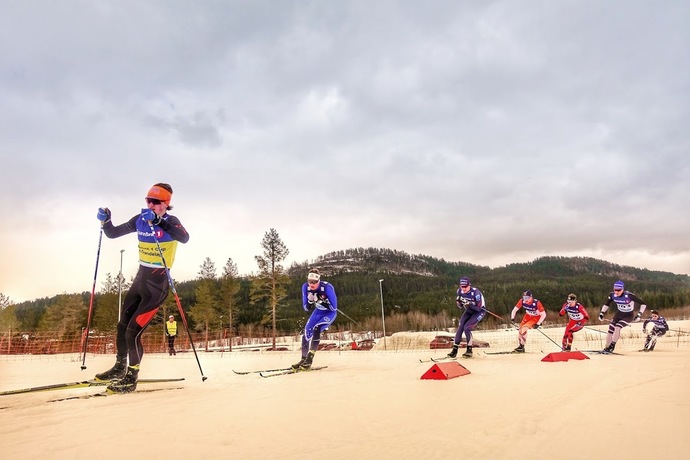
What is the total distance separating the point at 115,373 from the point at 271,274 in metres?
32.5

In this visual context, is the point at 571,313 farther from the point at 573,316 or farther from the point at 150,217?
the point at 150,217

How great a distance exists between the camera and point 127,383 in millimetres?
5645

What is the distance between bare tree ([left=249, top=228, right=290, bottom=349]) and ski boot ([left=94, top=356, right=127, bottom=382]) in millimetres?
30900

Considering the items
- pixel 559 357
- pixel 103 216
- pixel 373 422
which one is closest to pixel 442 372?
pixel 373 422

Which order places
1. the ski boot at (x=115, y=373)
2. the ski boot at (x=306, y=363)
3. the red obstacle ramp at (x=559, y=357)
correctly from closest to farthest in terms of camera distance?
the ski boot at (x=115, y=373) → the red obstacle ramp at (x=559, y=357) → the ski boot at (x=306, y=363)

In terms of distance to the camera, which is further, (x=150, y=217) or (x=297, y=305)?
(x=297, y=305)

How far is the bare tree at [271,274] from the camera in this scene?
123 feet

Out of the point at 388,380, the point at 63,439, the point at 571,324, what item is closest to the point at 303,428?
the point at 63,439

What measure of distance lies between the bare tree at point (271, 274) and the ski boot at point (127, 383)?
31273 mm

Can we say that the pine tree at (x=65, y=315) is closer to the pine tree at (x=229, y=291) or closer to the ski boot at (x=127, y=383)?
the pine tree at (x=229, y=291)

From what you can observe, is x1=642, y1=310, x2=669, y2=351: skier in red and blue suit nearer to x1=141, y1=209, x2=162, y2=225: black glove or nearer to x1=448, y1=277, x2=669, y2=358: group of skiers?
x1=448, y1=277, x2=669, y2=358: group of skiers

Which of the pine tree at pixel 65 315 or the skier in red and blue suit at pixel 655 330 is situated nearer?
the skier in red and blue suit at pixel 655 330

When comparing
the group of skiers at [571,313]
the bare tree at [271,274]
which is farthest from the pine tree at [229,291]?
the group of skiers at [571,313]

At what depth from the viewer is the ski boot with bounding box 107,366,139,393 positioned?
5516mm
